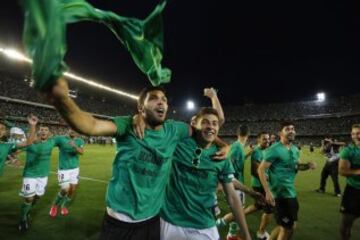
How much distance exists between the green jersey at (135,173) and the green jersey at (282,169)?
341 centimetres

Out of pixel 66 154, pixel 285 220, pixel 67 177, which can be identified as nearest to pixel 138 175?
pixel 285 220

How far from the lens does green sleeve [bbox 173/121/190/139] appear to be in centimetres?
332

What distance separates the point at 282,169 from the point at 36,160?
602 centimetres

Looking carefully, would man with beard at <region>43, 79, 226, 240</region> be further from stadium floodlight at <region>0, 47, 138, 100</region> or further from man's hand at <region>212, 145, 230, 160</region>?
stadium floodlight at <region>0, 47, 138, 100</region>

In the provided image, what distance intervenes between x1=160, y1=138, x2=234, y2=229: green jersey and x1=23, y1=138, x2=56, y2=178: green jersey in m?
5.45

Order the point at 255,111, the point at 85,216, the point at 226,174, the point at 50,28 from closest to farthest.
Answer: the point at 50,28, the point at 226,174, the point at 85,216, the point at 255,111

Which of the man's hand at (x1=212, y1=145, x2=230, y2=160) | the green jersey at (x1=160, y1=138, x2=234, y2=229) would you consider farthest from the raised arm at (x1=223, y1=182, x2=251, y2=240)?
the man's hand at (x1=212, y1=145, x2=230, y2=160)

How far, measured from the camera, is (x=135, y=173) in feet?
9.05

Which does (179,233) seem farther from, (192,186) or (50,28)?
(50,28)

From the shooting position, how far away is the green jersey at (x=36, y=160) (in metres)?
7.69

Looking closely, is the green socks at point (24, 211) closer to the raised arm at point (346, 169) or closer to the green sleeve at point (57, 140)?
the green sleeve at point (57, 140)

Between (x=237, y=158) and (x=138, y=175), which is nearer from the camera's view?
(x=138, y=175)

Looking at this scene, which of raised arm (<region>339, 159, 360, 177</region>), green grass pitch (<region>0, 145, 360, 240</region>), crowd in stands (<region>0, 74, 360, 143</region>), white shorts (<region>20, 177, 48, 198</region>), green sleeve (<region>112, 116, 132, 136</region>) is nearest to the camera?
green sleeve (<region>112, 116, 132, 136</region>)

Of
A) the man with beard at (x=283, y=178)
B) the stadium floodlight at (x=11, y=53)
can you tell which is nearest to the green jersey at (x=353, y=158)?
the man with beard at (x=283, y=178)
